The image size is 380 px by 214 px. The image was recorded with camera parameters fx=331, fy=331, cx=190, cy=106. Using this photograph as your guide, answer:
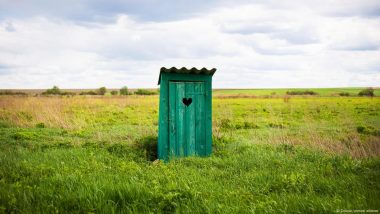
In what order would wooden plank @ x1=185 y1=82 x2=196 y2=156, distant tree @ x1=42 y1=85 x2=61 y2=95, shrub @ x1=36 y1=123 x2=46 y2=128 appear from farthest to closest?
1. distant tree @ x1=42 y1=85 x2=61 y2=95
2. shrub @ x1=36 y1=123 x2=46 y2=128
3. wooden plank @ x1=185 y1=82 x2=196 y2=156

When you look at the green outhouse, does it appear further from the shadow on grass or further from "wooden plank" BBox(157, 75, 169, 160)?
the shadow on grass

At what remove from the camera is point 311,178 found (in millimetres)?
5539

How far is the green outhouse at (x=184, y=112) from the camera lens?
8.08 m

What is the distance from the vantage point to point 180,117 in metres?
8.17

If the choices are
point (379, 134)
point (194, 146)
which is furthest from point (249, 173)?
point (379, 134)

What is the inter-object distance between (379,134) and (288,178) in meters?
9.00

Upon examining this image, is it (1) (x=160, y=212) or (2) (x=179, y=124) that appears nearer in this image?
(1) (x=160, y=212)

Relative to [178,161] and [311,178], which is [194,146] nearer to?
[178,161]

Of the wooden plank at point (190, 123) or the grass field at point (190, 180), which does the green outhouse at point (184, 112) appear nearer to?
the wooden plank at point (190, 123)

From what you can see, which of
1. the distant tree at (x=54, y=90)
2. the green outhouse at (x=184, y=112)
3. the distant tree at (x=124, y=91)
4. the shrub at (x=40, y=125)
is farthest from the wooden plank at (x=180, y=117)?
the distant tree at (x=54, y=90)

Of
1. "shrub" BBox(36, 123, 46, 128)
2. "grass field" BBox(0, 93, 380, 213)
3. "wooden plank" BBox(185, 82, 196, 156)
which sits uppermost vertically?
"wooden plank" BBox(185, 82, 196, 156)

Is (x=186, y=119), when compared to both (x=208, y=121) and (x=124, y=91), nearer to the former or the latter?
(x=208, y=121)

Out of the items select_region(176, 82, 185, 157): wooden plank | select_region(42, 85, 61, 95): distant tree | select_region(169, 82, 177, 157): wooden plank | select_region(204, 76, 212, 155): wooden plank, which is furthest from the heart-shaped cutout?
select_region(42, 85, 61, 95): distant tree

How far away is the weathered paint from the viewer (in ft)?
26.5
